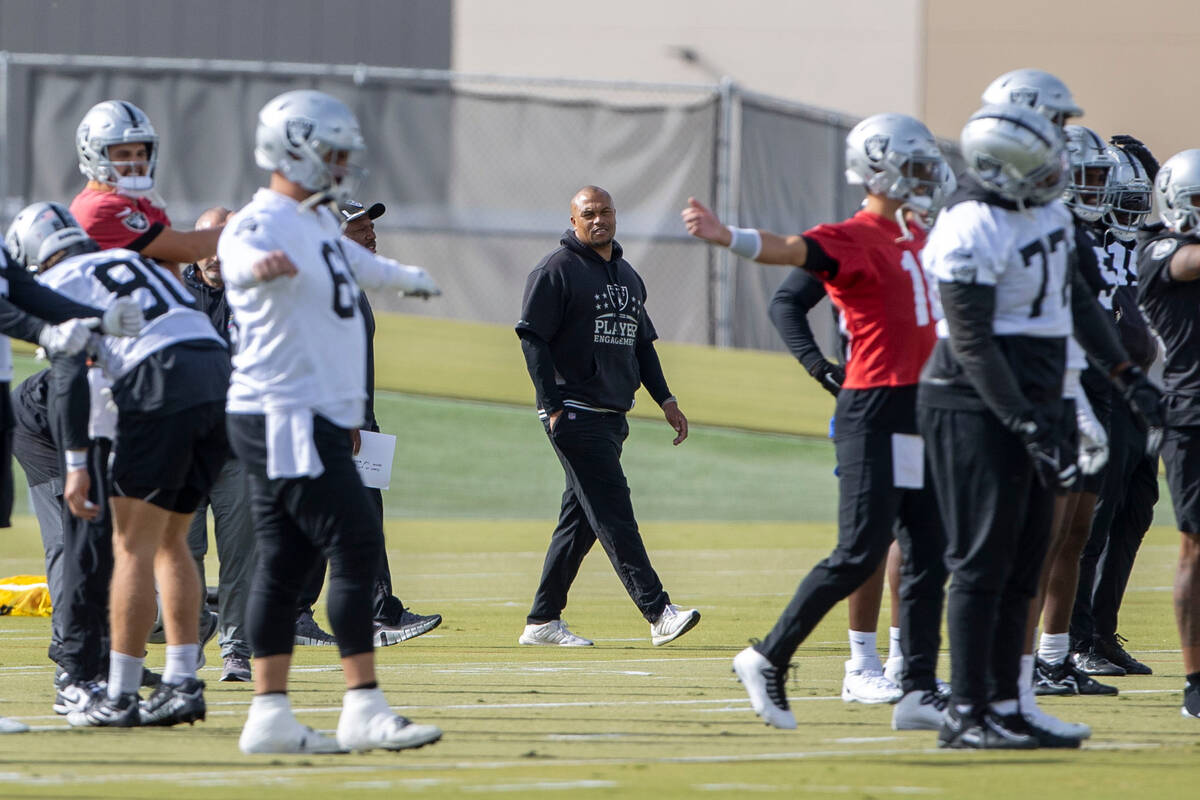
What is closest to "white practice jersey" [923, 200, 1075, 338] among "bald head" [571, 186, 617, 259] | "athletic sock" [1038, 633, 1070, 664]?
"athletic sock" [1038, 633, 1070, 664]

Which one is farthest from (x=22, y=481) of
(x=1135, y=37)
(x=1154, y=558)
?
(x=1135, y=37)

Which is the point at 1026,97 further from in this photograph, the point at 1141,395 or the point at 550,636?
the point at 550,636

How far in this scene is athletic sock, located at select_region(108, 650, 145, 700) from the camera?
6617 mm

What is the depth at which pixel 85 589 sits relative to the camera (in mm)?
6891

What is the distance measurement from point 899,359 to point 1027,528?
86 centimetres

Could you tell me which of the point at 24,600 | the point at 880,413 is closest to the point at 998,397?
the point at 880,413

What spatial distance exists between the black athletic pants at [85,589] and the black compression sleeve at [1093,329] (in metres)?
3.27

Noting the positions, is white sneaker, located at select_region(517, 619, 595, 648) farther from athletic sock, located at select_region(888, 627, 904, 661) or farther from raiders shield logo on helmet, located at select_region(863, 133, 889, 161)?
raiders shield logo on helmet, located at select_region(863, 133, 889, 161)

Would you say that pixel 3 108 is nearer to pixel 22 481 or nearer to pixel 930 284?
pixel 22 481

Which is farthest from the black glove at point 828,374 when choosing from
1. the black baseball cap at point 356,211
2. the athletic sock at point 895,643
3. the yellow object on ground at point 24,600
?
the yellow object on ground at point 24,600

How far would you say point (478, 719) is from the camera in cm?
676

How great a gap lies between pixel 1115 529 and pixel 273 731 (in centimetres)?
444

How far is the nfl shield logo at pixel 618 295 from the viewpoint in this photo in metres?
10.0

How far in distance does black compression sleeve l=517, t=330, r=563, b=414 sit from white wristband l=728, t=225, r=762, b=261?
3.49 m
